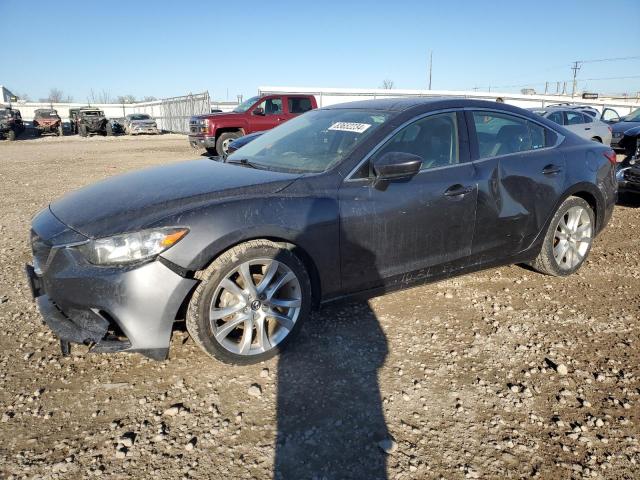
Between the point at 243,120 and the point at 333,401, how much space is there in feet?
39.6

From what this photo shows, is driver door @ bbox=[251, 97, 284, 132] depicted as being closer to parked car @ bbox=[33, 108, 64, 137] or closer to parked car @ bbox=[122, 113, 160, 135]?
parked car @ bbox=[122, 113, 160, 135]

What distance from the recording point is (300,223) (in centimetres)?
281

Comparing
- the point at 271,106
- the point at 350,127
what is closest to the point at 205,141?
the point at 271,106

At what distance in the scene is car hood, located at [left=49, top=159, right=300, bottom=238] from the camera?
2.57 meters

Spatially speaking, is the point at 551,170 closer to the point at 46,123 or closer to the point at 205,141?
the point at 205,141

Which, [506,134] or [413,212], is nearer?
[413,212]

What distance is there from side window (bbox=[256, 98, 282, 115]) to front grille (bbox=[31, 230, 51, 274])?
11.8 m

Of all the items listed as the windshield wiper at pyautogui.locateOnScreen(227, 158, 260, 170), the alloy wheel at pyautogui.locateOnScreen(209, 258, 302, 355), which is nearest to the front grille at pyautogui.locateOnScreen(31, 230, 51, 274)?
the alloy wheel at pyautogui.locateOnScreen(209, 258, 302, 355)

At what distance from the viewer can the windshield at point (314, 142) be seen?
3.22m

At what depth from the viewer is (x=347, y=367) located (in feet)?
9.41

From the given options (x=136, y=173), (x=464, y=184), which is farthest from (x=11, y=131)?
(x=464, y=184)

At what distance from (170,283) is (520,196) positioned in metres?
2.76

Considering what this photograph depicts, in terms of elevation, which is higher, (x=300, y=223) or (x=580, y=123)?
(x=580, y=123)

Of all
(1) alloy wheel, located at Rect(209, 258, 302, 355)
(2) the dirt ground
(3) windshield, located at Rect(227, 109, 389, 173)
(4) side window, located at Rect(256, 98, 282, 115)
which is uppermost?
(4) side window, located at Rect(256, 98, 282, 115)
